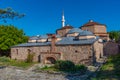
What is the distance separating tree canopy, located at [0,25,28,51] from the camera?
1868 inches

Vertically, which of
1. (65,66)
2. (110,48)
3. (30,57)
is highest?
(110,48)

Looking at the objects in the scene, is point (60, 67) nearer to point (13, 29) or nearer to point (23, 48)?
point (23, 48)

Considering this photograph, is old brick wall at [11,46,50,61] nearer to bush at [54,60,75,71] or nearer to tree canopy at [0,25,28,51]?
tree canopy at [0,25,28,51]

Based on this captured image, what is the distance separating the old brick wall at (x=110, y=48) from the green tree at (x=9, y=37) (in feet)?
64.4

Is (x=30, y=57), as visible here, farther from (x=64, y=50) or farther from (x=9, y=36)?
(x=9, y=36)

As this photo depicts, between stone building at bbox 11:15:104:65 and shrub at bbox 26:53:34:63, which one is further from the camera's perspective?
shrub at bbox 26:53:34:63

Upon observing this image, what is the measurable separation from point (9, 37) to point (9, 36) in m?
0.23

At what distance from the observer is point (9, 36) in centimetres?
4803

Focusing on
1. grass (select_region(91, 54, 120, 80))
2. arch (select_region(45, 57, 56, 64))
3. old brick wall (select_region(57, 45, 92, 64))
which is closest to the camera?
grass (select_region(91, 54, 120, 80))

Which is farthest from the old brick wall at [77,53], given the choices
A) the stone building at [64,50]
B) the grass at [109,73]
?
the grass at [109,73]

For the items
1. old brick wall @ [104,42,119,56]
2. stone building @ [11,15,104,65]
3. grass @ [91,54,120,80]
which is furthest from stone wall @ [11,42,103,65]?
old brick wall @ [104,42,119,56]

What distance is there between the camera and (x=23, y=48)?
138 feet

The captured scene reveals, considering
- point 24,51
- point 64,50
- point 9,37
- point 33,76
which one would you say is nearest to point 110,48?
point 64,50

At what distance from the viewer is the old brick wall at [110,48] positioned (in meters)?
49.8
